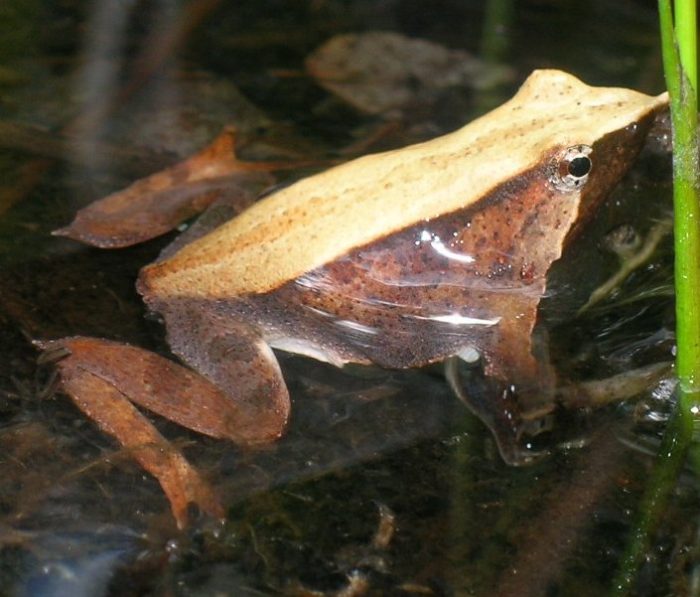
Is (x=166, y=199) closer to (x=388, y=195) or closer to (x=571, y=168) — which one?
(x=388, y=195)

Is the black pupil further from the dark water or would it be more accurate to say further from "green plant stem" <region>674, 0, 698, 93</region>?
"green plant stem" <region>674, 0, 698, 93</region>

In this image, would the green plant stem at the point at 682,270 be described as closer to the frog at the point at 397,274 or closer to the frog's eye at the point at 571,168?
the frog at the point at 397,274

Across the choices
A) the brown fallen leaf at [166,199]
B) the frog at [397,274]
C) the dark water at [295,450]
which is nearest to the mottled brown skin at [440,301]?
the frog at [397,274]

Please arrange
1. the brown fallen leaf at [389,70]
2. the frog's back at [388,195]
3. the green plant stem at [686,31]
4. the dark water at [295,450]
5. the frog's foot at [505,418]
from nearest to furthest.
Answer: the green plant stem at [686,31]
the dark water at [295,450]
the frog's foot at [505,418]
the frog's back at [388,195]
the brown fallen leaf at [389,70]

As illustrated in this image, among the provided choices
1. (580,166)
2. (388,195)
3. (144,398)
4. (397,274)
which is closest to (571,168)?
(580,166)

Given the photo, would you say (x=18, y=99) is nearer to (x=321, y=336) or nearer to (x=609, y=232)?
(x=321, y=336)

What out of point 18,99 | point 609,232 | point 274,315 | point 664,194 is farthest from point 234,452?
point 18,99

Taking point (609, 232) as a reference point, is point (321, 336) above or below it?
below
